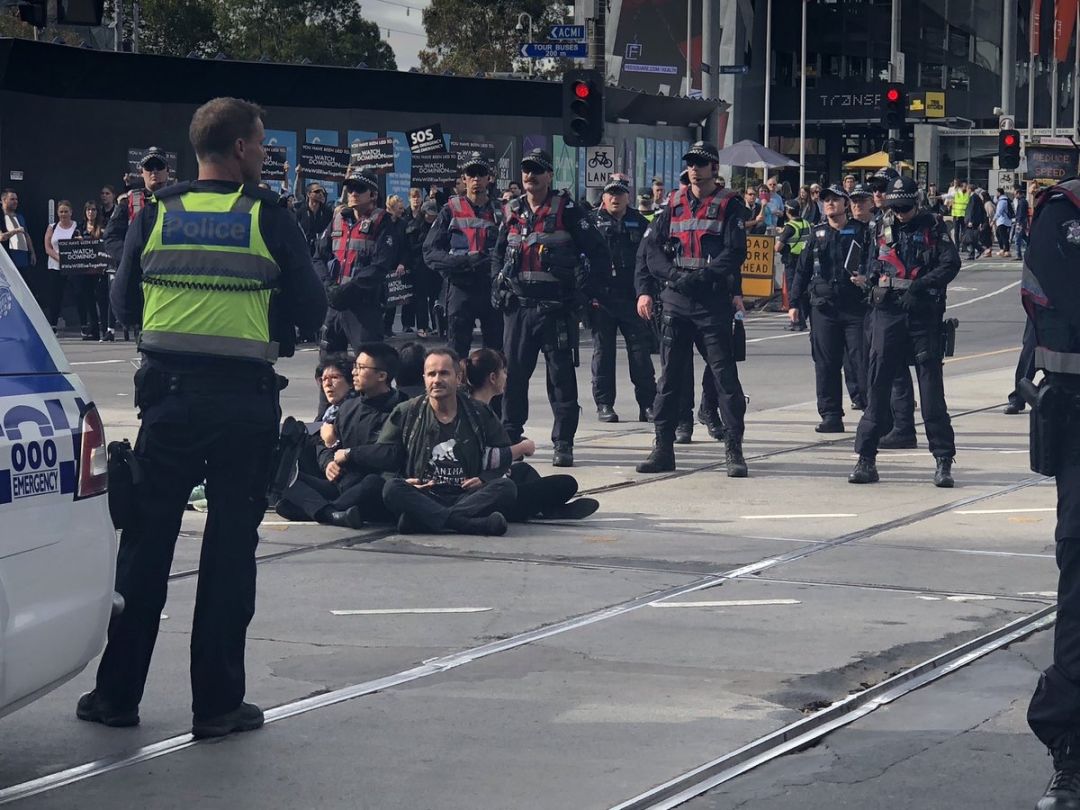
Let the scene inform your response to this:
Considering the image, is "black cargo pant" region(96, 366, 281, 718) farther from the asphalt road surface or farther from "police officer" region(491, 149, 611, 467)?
"police officer" region(491, 149, 611, 467)

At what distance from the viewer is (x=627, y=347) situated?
15688 mm

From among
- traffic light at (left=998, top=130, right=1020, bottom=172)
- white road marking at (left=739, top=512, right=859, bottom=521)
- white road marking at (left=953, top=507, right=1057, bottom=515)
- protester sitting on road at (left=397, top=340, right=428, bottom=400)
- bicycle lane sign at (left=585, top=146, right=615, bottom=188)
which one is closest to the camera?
white road marking at (left=739, top=512, right=859, bottom=521)

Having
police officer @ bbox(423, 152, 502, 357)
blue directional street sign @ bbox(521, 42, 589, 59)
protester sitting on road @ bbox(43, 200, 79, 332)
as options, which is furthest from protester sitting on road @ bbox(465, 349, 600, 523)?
protester sitting on road @ bbox(43, 200, 79, 332)

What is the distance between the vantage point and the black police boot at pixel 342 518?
33.5 ft

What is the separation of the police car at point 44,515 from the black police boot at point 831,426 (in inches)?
418

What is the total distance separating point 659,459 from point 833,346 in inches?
130

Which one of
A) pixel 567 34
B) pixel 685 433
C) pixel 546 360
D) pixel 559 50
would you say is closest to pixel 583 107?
pixel 567 34

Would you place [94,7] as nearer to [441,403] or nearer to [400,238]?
[400,238]

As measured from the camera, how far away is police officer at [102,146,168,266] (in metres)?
13.7

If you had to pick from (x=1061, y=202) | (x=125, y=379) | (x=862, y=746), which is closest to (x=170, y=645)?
(x=862, y=746)

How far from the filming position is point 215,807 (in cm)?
525

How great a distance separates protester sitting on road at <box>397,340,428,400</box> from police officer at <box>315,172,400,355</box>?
5.97 feet

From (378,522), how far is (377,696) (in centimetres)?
394

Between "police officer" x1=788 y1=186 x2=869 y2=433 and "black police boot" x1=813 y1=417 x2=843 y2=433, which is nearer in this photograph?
"police officer" x1=788 y1=186 x2=869 y2=433
